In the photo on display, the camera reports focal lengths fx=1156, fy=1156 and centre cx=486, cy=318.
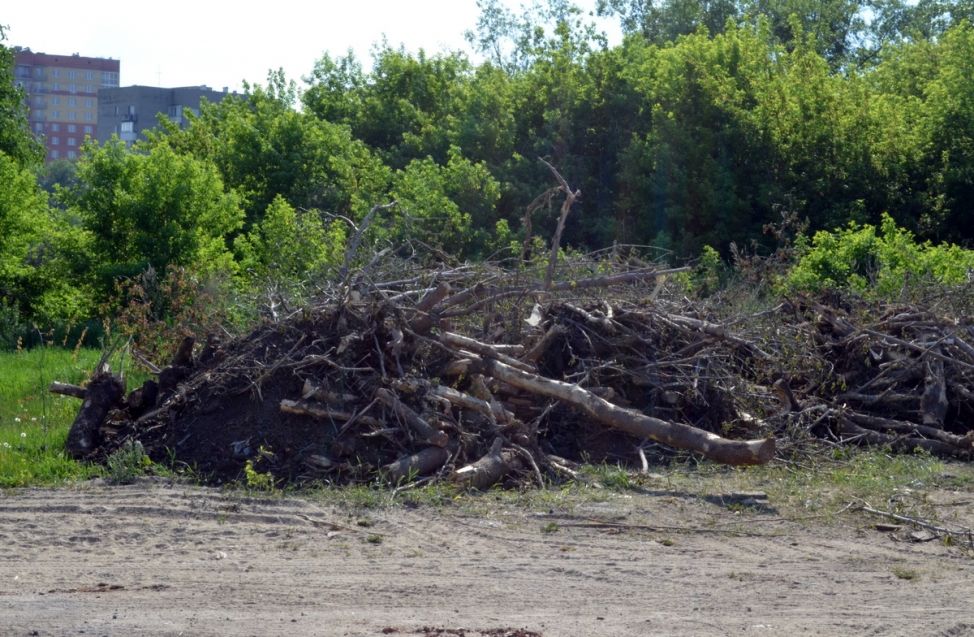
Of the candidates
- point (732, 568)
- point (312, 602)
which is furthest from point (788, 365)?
point (312, 602)

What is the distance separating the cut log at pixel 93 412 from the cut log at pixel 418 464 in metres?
2.50

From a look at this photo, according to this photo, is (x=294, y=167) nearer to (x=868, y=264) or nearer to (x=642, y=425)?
(x=868, y=264)

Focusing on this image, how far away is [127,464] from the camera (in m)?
8.51

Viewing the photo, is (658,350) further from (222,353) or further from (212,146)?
(212,146)

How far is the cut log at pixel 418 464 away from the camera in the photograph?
808 cm

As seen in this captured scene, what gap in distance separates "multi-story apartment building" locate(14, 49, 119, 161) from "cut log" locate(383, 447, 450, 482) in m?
167

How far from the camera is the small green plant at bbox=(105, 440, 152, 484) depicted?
329 inches

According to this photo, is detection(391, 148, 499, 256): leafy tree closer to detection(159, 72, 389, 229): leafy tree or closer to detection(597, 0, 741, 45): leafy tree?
detection(159, 72, 389, 229): leafy tree

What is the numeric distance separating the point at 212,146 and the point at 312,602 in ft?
81.5

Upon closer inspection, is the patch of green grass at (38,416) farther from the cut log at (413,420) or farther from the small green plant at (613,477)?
the small green plant at (613,477)

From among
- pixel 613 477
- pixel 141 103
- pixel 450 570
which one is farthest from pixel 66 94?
pixel 450 570

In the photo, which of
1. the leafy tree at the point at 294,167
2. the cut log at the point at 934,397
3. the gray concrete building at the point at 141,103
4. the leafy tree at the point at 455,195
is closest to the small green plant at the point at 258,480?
the cut log at the point at 934,397

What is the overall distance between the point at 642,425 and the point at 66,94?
175 metres

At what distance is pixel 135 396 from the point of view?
9.47 meters
